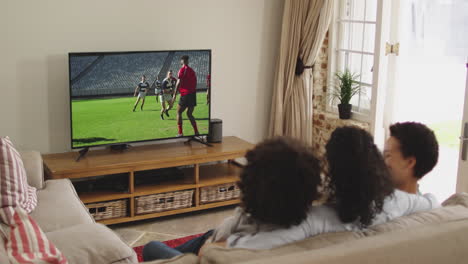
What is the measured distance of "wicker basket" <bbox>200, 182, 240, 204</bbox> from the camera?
464 cm

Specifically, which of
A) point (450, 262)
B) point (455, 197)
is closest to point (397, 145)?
point (455, 197)

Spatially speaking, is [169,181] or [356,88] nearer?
[169,181]

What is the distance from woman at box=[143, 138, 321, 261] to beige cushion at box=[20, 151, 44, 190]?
2266 millimetres

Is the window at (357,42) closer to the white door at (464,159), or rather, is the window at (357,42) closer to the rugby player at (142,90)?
the white door at (464,159)

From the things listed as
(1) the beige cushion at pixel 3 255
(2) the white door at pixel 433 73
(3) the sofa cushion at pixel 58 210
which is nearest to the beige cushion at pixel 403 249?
(1) the beige cushion at pixel 3 255

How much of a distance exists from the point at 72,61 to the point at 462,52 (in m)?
2.69

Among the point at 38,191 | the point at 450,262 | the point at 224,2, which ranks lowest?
the point at 38,191

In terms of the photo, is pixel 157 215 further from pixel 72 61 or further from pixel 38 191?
pixel 72 61

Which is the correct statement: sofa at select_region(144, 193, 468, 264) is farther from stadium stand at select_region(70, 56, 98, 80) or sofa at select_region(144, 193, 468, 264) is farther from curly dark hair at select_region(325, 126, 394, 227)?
stadium stand at select_region(70, 56, 98, 80)

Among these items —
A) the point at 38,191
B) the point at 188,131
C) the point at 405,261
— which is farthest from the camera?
the point at 188,131

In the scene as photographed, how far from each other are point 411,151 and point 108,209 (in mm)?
2572

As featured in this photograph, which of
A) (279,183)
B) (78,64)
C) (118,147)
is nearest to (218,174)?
(118,147)

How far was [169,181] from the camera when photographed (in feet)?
15.1

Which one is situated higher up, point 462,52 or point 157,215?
point 462,52
